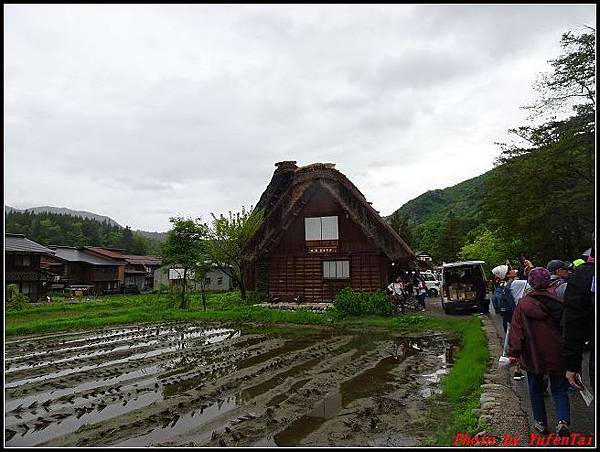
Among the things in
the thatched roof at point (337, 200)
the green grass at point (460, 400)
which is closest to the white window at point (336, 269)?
the thatched roof at point (337, 200)

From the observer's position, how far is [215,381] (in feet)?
27.2

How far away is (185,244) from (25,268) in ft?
51.5

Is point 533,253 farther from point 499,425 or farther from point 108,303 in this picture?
→ point 108,303

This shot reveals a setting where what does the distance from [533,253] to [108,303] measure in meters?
25.8

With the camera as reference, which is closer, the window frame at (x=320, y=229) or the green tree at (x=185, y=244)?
the window frame at (x=320, y=229)

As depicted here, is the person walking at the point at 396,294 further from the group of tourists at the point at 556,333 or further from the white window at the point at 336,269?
the group of tourists at the point at 556,333

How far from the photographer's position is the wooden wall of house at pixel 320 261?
807 inches

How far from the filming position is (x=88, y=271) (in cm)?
4647

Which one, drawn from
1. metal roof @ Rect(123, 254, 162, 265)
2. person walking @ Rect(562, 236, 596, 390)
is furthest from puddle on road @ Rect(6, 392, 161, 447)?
metal roof @ Rect(123, 254, 162, 265)

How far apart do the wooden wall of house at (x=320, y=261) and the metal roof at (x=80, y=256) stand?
31.4m

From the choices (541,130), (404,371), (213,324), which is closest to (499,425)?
(404,371)

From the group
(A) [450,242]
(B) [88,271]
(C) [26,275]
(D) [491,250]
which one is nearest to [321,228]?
(D) [491,250]

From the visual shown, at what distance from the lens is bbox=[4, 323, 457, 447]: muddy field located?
5566 mm

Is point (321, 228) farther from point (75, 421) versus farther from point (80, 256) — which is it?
point (80, 256)
